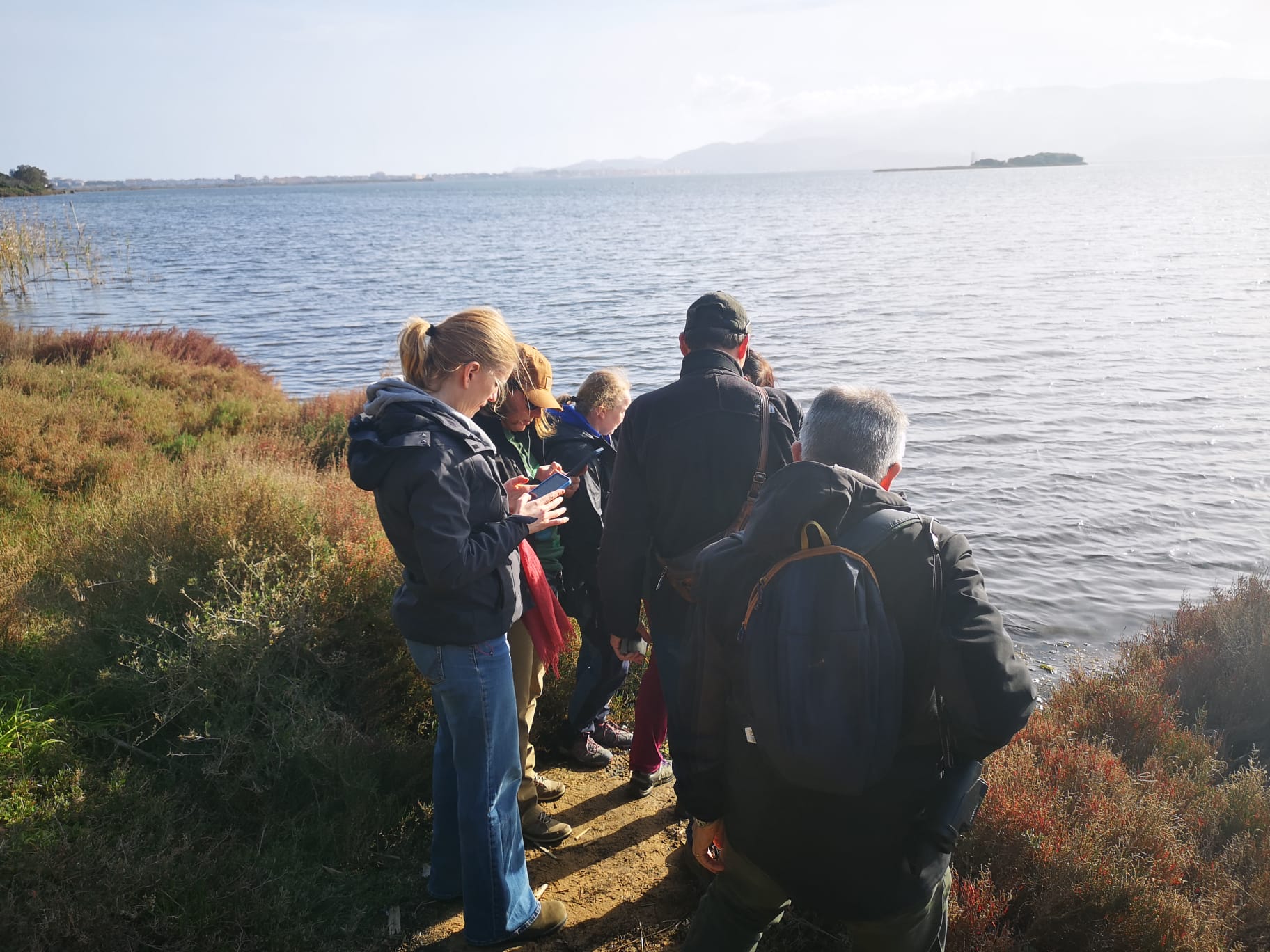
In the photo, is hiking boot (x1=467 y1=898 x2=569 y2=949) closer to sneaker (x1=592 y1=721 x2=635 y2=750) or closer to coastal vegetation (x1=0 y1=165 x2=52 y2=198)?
sneaker (x1=592 y1=721 x2=635 y2=750)

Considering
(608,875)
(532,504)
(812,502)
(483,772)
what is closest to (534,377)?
(532,504)

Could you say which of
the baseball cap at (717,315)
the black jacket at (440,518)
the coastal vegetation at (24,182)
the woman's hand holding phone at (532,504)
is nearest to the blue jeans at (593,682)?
the woman's hand holding phone at (532,504)

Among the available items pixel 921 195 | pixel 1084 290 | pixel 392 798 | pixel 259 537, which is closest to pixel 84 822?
pixel 392 798

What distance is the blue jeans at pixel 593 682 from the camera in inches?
184

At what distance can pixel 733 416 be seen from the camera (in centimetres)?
360

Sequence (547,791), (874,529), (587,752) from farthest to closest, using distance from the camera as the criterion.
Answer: (587,752) → (547,791) → (874,529)

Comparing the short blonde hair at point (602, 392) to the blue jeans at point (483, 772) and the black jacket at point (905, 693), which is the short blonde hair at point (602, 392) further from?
the black jacket at point (905, 693)

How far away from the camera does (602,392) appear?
441cm

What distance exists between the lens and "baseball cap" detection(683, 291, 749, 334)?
3.74 metres

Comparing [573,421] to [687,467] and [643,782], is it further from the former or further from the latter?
[643,782]

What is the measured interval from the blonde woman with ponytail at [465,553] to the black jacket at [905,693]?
0.96 m

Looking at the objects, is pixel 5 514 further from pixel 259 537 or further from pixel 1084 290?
pixel 1084 290

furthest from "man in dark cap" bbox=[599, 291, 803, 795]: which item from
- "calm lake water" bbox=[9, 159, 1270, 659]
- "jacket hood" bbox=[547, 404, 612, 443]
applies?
"calm lake water" bbox=[9, 159, 1270, 659]

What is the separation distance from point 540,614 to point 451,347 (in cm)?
134
